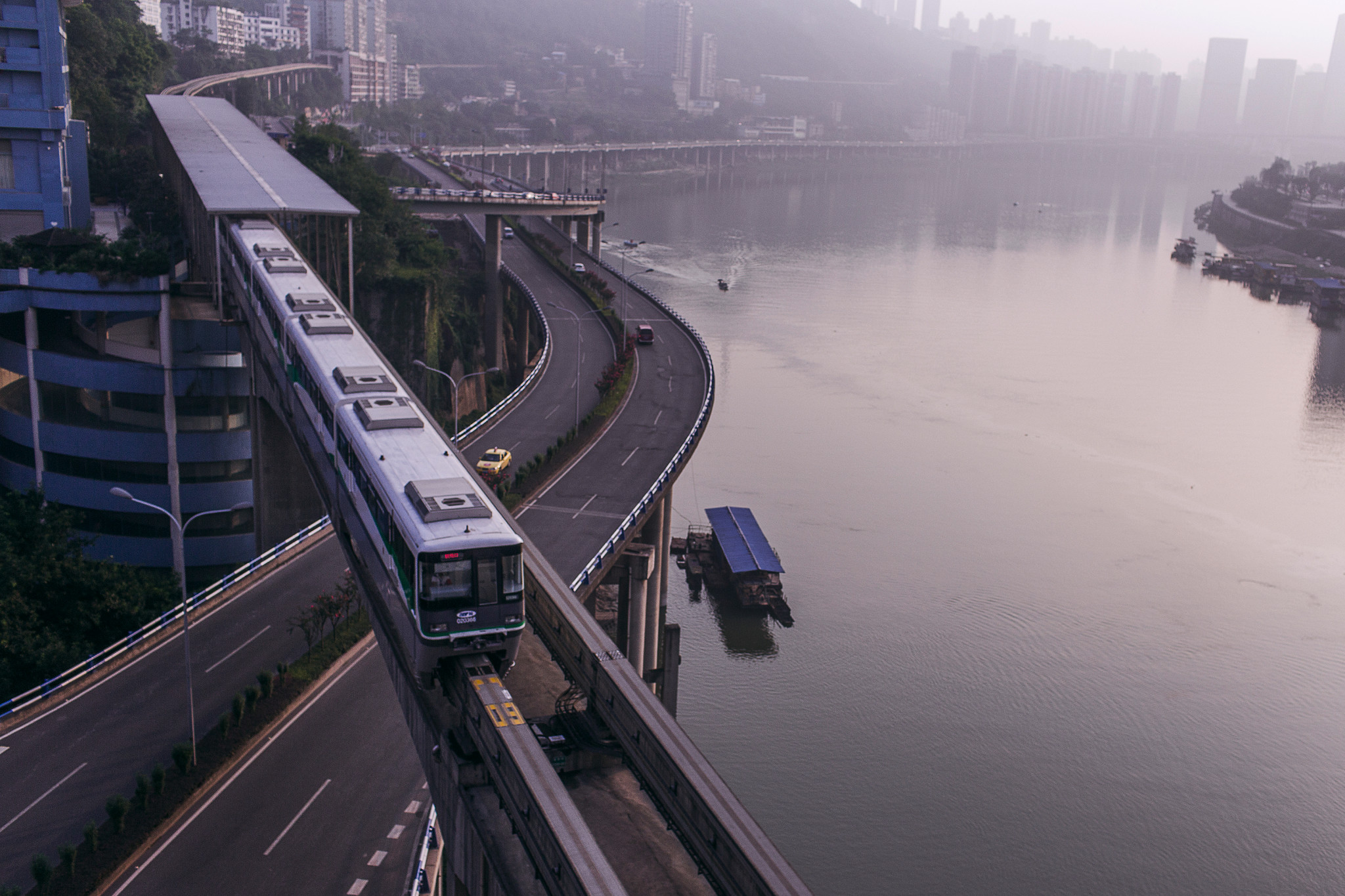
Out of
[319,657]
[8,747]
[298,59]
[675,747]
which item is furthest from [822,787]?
[298,59]

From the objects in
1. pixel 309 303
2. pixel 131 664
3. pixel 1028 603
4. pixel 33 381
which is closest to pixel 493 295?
pixel 33 381

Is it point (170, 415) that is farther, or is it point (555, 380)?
point (555, 380)

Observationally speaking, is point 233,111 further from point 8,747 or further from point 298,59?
point 298,59

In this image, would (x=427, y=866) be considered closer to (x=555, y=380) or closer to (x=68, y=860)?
(x=68, y=860)

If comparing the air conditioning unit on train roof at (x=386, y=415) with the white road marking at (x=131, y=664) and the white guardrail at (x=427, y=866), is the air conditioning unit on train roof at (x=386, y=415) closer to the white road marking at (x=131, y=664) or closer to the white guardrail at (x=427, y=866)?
the white guardrail at (x=427, y=866)

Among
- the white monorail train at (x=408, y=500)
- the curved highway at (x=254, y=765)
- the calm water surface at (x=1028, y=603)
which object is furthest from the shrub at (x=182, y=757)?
the calm water surface at (x=1028, y=603)

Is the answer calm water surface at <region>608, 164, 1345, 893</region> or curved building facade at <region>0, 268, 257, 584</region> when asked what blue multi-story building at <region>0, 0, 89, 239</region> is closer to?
curved building facade at <region>0, 268, 257, 584</region>

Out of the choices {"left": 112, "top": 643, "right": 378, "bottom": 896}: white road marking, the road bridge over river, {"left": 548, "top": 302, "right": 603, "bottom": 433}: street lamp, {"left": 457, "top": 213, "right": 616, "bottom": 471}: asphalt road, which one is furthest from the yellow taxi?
{"left": 112, "top": 643, "right": 378, "bottom": 896}: white road marking
